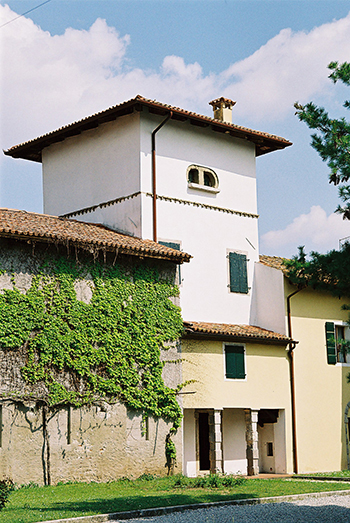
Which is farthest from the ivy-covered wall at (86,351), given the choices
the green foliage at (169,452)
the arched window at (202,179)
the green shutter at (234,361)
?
the arched window at (202,179)

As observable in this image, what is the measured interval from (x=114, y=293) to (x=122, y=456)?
438 centimetres

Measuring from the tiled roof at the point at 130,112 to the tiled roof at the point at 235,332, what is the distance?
664cm

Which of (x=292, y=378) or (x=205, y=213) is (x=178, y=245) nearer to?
(x=205, y=213)

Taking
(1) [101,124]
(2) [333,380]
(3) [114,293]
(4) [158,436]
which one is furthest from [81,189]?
(2) [333,380]

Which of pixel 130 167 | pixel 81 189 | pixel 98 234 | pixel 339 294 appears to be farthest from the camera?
pixel 81 189

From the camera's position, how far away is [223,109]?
26094 mm

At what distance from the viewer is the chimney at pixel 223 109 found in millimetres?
26062

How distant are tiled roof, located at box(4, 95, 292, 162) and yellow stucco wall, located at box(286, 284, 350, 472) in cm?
530

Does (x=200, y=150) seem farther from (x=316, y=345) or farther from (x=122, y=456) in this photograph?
(x=122, y=456)

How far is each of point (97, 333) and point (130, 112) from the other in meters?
7.55

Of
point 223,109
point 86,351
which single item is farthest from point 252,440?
point 223,109

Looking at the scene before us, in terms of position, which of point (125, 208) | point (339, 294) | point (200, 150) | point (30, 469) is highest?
point (200, 150)

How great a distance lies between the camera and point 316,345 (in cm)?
2505

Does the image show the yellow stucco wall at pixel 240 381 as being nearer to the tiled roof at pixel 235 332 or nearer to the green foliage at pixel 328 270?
the tiled roof at pixel 235 332
